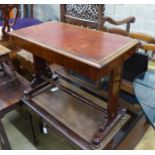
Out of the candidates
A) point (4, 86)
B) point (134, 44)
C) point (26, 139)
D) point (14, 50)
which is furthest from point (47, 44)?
point (14, 50)

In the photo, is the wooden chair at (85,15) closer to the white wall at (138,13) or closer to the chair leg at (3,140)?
the white wall at (138,13)

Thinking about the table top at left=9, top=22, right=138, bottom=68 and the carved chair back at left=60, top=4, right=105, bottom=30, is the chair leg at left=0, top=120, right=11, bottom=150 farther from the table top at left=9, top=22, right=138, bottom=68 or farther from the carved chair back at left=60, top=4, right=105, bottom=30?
the carved chair back at left=60, top=4, right=105, bottom=30

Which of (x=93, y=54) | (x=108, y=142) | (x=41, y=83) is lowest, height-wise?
(x=108, y=142)

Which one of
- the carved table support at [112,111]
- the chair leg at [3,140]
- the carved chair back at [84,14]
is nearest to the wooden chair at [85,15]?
the carved chair back at [84,14]

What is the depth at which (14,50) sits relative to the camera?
1901 mm

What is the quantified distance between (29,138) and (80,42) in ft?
3.20

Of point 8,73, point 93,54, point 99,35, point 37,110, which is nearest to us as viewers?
point 93,54

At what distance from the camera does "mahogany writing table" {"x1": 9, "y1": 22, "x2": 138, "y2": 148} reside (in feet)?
2.62

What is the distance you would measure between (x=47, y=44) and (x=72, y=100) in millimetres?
464

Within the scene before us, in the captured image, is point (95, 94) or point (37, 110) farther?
point (95, 94)

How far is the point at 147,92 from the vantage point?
4.06 ft

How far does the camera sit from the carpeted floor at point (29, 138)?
4.76 ft

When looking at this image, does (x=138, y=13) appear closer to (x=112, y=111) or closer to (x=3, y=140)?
(x=112, y=111)

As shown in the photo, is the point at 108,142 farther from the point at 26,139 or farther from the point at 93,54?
the point at 26,139
